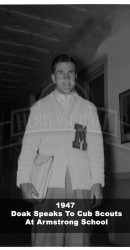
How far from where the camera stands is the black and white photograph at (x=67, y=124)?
1.13 meters

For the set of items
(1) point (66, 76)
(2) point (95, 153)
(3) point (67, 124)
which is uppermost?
(1) point (66, 76)

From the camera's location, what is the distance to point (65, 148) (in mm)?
1168

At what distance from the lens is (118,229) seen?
2.07 meters

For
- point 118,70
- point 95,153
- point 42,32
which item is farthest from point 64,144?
point 42,32

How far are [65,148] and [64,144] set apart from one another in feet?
0.06

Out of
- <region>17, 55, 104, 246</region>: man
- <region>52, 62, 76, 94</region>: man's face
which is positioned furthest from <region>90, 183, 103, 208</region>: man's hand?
<region>52, 62, 76, 94</region>: man's face

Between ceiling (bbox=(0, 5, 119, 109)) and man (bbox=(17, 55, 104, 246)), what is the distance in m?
1.16

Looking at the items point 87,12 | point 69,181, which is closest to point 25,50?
→ point 87,12

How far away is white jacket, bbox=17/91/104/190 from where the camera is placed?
3.74ft

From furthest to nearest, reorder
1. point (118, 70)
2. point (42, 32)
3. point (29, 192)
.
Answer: point (42, 32)
point (118, 70)
point (29, 192)

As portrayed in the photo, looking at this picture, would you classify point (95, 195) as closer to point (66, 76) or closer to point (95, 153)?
point (95, 153)
